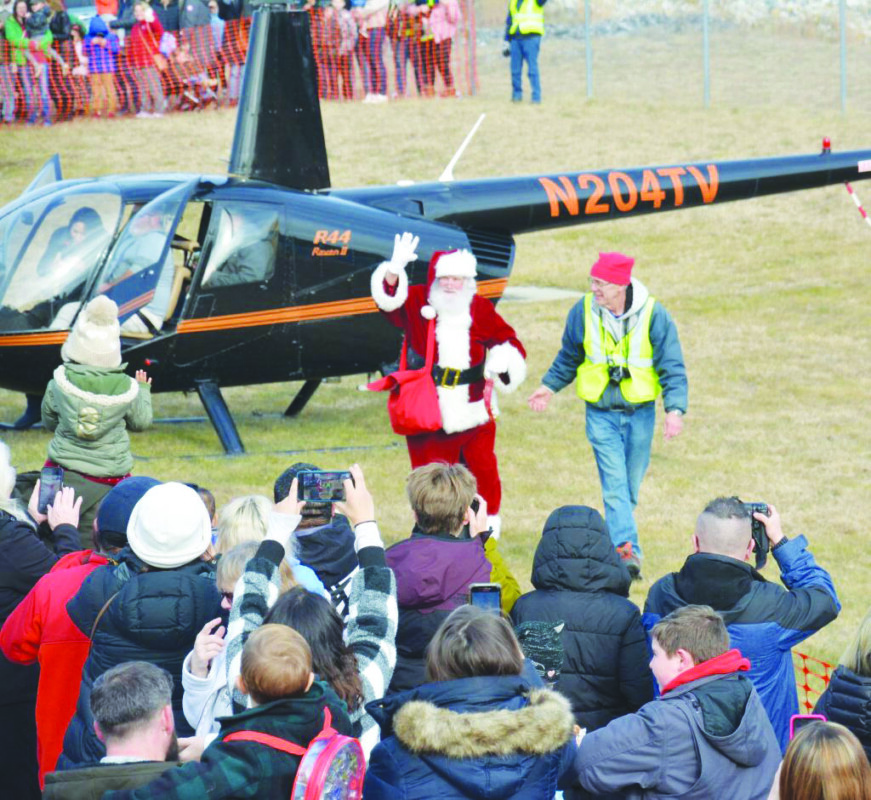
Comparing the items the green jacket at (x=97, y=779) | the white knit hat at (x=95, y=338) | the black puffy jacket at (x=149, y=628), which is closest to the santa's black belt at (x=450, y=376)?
the white knit hat at (x=95, y=338)

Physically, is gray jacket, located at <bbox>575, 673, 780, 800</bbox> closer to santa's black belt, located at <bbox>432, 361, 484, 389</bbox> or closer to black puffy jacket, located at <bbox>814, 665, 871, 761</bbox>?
black puffy jacket, located at <bbox>814, 665, 871, 761</bbox>

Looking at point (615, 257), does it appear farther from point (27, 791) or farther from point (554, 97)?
point (554, 97)

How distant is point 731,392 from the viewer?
12.8 metres

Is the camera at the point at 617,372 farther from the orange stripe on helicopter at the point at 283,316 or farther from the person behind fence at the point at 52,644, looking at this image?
the person behind fence at the point at 52,644

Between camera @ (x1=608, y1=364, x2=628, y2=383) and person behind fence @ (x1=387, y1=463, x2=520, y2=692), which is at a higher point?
person behind fence @ (x1=387, y1=463, x2=520, y2=692)

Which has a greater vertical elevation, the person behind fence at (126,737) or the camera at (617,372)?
the person behind fence at (126,737)

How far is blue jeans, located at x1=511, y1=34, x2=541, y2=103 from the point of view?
79.6ft

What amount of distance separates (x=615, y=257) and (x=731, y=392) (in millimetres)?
5380

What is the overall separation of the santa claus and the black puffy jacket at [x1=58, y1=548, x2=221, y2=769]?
373 cm

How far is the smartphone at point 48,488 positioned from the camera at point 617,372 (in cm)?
349

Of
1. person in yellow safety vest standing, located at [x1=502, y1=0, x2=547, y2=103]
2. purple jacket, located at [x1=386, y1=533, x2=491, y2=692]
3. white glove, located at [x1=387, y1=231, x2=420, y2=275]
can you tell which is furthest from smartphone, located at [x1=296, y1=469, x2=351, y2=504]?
person in yellow safety vest standing, located at [x1=502, y1=0, x2=547, y2=103]

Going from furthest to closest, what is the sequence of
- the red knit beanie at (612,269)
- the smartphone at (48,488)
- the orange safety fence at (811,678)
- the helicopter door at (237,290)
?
the helicopter door at (237,290) → the red knit beanie at (612,269) → the orange safety fence at (811,678) → the smartphone at (48,488)

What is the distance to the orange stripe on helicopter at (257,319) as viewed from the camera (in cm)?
998

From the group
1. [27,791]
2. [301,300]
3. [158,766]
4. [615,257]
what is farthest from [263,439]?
[158,766]
